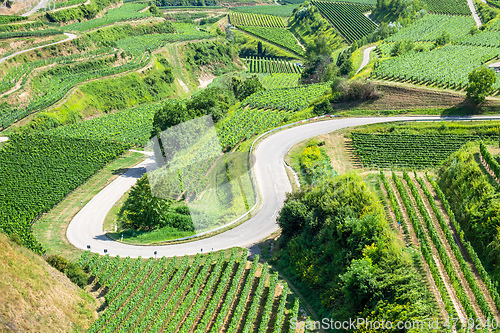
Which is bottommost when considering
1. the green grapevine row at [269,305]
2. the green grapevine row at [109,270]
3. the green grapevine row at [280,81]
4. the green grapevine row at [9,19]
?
the green grapevine row at [269,305]

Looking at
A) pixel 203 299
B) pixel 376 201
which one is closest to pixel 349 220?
pixel 376 201

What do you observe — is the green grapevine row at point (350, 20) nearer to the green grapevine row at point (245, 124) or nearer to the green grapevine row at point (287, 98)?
the green grapevine row at point (287, 98)

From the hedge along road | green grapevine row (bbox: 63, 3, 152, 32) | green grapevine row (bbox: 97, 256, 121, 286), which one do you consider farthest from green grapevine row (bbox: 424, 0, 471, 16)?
green grapevine row (bbox: 97, 256, 121, 286)

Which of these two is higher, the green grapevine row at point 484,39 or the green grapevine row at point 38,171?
the green grapevine row at point 484,39

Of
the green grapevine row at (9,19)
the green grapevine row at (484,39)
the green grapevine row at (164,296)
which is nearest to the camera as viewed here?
the green grapevine row at (164,296)

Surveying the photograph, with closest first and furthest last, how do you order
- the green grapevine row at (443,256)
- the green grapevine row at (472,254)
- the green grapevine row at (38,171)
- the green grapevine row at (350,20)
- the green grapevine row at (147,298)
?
the green grapevine row at (443,256) < the green grapevine row at (472,254) < the green grapevine row at (147,298) < the green grapevine row at (38,171) < the green grapevine row at (350,20)

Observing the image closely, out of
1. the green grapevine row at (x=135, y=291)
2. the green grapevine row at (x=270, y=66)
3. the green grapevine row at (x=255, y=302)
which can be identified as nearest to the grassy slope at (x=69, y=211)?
the green grapevine row at (x=135, y=291)
